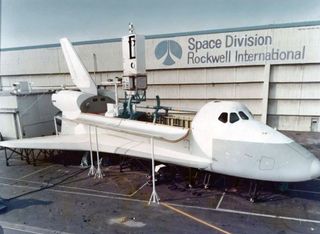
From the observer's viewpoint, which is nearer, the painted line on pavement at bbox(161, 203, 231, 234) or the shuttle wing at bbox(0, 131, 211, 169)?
the painted line on pavement at bbox(161, 203, 231, 234)

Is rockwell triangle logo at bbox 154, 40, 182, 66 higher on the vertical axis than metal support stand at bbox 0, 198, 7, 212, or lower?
higher

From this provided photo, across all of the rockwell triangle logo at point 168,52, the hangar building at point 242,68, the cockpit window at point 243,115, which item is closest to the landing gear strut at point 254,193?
the cockpit window at point 243,115

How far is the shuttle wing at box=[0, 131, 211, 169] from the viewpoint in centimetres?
1284

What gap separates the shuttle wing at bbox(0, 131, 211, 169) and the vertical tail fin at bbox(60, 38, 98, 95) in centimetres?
391

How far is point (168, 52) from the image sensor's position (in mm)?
29516

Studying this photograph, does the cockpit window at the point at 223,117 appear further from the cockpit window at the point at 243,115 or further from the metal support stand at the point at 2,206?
the metal support stand at the point at 2,206

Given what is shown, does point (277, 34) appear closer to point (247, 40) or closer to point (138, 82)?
point (247, 40)

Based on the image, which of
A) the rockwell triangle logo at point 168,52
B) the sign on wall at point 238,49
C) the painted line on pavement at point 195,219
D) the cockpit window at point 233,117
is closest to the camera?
the painted line on pavement at point 195,219

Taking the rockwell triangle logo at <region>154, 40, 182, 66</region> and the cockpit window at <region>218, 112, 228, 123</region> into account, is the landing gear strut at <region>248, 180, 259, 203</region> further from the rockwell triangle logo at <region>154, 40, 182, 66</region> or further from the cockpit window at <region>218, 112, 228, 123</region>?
the rockwell triangle logo at <region>154, 40, 182, 66</region>

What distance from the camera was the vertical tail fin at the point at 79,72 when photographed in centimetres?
2008

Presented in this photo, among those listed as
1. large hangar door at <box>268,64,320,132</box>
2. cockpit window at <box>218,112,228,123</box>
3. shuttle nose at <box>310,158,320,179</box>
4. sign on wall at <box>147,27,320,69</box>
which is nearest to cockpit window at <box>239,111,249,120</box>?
cockpit window at <box>218,112,228,123</box>

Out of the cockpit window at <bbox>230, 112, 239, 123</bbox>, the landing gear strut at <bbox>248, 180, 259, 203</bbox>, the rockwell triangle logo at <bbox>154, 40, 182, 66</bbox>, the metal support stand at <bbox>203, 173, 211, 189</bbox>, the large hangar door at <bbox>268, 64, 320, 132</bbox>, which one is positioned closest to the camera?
the cockpit window at <bbox>230, 112, 239, 123</bbox>

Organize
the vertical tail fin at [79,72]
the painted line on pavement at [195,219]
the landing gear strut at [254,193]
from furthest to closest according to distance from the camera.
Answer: the vertical tail fin at [79,72]
the landing gear strut at [254,193]
the painted line on pavement at [195,219]

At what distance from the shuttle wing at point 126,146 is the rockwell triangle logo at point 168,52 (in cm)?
1469
